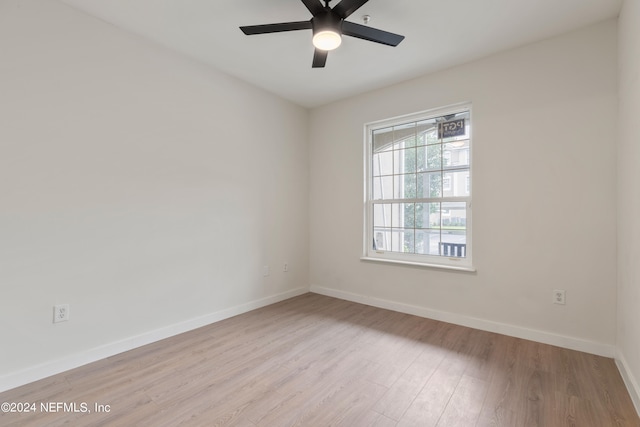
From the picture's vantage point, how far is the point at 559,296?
244 centimetres

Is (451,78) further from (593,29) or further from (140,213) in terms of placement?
(140,213)

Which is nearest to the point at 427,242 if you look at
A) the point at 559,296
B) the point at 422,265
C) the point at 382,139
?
the point at 422,265

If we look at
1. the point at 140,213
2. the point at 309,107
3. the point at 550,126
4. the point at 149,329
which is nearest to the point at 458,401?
the point at 550,126

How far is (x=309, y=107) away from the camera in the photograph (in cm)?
417

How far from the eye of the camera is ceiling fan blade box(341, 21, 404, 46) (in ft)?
6.30

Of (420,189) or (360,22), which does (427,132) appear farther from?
(360,22)

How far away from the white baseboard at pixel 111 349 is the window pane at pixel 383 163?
2170mm

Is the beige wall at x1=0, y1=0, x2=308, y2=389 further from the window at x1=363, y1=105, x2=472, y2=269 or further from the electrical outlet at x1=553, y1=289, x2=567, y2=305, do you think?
the electrical outlet at x1=553, y1=289, x2=567, y2=305

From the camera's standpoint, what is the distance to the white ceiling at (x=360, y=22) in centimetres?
212

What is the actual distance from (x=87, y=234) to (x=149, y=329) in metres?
0.97

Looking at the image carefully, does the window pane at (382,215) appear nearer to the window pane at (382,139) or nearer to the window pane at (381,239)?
the window pane at (381,239)

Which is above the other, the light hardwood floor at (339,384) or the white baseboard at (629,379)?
the white baseboard at (629,379)

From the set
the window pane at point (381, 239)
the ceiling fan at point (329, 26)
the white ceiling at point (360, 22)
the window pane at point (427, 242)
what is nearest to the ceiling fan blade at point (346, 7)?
the ceiling fan at point (329, 26)

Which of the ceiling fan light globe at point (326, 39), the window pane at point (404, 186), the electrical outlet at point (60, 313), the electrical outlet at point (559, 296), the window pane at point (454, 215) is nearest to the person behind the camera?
the ceiling fan light globe at point (326, 39)
